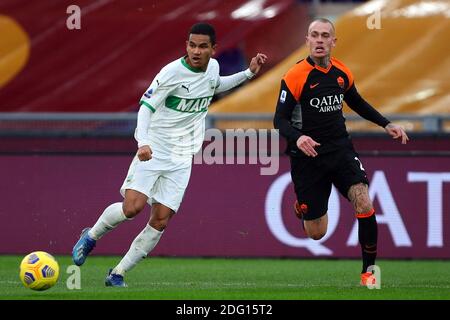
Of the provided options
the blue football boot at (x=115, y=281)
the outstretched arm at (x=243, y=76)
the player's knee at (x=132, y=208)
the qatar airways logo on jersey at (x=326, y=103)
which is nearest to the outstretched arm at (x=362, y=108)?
the qatar airways logo on jersey at (x=326, y=103)

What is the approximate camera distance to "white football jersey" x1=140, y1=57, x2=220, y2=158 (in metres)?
9.78

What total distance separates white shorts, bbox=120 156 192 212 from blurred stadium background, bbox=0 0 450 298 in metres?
3.50

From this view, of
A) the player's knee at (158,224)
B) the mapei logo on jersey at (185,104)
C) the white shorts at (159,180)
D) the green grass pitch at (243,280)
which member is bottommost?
the green grass pitch at (243,280)

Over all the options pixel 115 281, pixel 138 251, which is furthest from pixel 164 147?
pixel 115 281

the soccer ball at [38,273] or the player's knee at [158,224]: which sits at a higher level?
the player's knee at [158,224]

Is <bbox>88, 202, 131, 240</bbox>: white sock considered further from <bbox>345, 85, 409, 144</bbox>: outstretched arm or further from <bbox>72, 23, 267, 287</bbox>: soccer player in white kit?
<bbox>345, 85, 409, 144</bbox>: outstretched arm

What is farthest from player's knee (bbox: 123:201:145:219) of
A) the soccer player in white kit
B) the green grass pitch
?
the green grass pitch

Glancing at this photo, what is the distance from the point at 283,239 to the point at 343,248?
2.32 feet

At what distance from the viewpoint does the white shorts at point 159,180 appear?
9805mm

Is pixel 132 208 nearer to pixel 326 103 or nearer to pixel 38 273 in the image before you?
pixel 38 273

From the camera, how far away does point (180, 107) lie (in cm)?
995

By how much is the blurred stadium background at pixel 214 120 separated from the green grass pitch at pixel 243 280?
385 millimetres

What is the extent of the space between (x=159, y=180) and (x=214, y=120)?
13.8ft

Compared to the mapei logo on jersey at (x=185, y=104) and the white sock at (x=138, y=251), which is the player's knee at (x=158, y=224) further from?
the mapei logo on jersey at (x=185, y=104)
